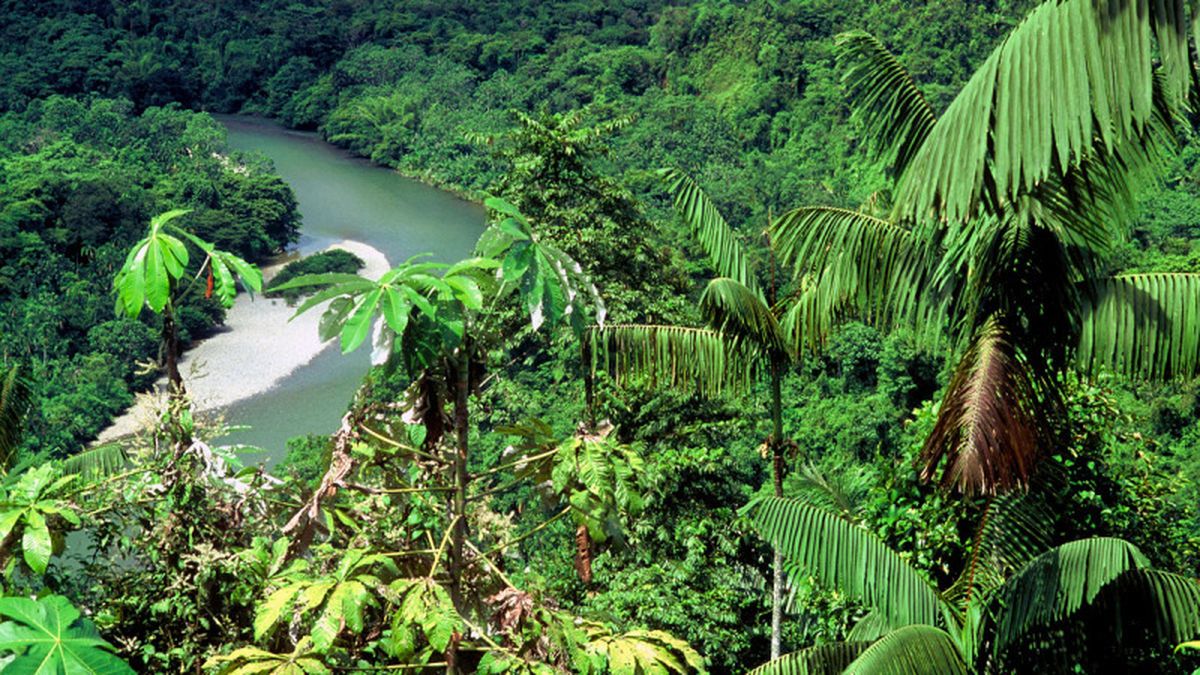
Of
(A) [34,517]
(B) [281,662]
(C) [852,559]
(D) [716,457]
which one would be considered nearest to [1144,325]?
(C) [852,559]

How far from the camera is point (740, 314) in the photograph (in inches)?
190

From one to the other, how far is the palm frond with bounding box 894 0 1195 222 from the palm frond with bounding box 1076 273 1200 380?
8.67 ft

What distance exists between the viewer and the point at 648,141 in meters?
31.6

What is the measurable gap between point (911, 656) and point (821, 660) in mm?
390

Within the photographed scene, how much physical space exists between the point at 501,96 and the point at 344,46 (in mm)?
8481

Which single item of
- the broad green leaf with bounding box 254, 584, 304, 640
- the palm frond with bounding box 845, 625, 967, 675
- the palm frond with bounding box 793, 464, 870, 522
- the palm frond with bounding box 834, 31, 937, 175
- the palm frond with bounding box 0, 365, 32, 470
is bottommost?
the palm frond with bounding box 0, 365, 32, 470

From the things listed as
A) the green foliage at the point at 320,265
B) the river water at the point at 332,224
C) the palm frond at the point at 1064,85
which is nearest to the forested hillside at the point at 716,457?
the palm frond at the point at 1064,85

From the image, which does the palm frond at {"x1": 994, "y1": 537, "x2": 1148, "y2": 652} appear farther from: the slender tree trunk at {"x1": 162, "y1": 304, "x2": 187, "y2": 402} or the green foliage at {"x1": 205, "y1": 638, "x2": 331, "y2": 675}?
the slender tree trunk at {"x1": 162, "y1": 304, "x2": 187, "y2": 402}

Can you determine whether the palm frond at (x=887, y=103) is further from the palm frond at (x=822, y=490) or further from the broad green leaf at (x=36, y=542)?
the broad green leaf at (x=36, y=542)

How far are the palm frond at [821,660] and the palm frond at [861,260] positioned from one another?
1360mm

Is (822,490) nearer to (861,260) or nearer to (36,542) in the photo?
(861,260)

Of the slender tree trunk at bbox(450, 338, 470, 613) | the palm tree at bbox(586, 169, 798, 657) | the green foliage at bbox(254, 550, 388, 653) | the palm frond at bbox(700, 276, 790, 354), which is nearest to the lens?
the green foliage at bbox(254, 550, 388, 653)

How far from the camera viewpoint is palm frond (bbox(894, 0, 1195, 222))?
1.33 metres

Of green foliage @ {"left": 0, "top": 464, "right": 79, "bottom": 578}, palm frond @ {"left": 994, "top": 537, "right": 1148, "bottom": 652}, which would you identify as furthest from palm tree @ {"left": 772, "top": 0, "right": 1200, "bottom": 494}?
green foliage @ {"left": 0, "top": 464, "right": 79, "bottom": 578}
